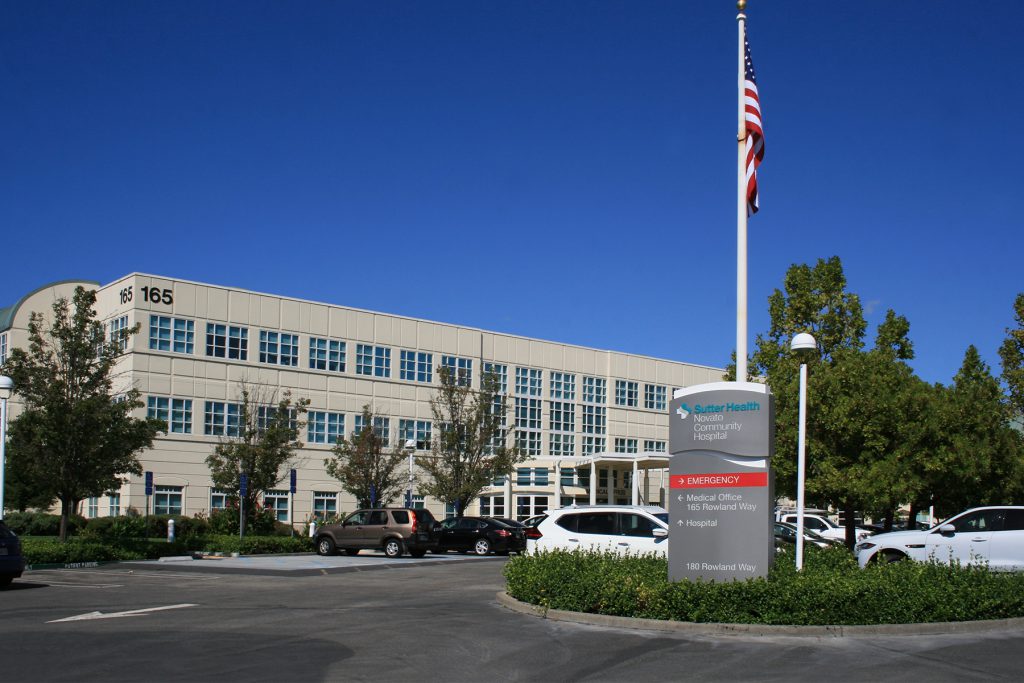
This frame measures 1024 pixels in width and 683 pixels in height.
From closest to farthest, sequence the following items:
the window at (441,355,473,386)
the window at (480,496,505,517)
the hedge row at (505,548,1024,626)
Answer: the hedge row at (505,548,1024,626) < the window at (441,355,473,386) < the window at (480,496,505,517)

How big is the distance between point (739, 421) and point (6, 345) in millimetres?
51530

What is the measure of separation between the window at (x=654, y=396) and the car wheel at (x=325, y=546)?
41458 millimetres

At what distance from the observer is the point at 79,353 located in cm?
3056

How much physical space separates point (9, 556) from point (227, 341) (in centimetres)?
3467

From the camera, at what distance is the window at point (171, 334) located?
51000 mm

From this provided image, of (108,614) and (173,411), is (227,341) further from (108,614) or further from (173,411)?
(108,614)

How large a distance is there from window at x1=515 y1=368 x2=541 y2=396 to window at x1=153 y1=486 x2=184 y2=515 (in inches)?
881

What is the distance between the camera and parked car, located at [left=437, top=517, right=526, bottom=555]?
36906 millimetres

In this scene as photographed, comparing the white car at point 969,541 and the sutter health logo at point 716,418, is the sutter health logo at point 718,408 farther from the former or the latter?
the white car at point 969,541

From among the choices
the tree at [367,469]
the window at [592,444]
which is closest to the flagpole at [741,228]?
the tree at [367,469]

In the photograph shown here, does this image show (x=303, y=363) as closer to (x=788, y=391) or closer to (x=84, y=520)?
(x=84, y=520)

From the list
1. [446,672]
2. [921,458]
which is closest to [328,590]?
[446,672]

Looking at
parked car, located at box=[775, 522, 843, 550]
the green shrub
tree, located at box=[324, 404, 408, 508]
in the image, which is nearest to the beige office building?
tree, located at box=[324, 404, 408, 508]

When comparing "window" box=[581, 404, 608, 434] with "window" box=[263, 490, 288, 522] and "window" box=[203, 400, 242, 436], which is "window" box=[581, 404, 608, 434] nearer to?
"window" box=[263, 490, 288, 522]
